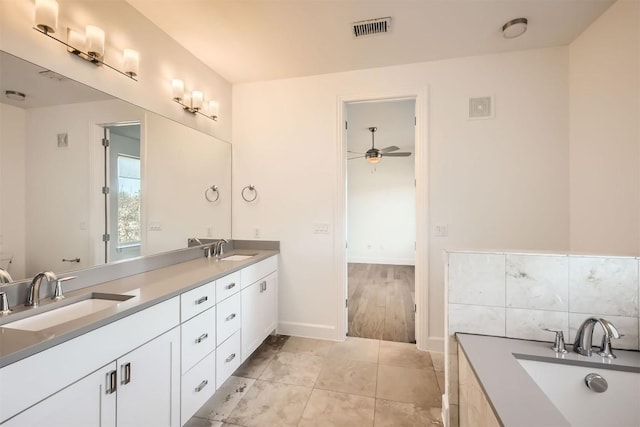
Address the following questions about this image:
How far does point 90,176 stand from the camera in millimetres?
1662

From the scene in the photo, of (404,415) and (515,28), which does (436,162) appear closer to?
(515,28)

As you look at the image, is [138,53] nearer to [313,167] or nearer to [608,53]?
[313,167]

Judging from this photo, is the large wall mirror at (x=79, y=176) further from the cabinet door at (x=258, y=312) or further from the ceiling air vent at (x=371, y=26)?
the ceiling air vent at (x=371, y=26)

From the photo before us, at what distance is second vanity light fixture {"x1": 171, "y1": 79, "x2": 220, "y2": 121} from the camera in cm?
227

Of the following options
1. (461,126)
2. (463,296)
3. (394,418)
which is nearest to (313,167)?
(461,126)

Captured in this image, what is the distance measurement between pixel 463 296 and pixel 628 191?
53.4 inches

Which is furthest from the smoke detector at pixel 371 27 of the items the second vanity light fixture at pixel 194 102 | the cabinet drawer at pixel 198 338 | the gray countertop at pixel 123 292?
the cabinet drawer at pixel 198 338

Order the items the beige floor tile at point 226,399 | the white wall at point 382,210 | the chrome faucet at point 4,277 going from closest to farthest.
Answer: the chrome faucet at point 4,277 → the beige floor tile at point 226,399 → the white wall at point 382,210

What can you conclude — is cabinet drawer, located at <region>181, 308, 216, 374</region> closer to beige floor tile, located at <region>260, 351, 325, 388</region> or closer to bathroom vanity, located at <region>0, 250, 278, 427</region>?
bathroom vanity, located at <region>0, 250, 278, 427</region>

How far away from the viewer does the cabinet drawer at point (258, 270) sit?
2248 millimetres

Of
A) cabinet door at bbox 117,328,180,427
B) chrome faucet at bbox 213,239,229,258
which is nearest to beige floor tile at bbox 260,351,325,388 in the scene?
cabinet door at bbox 117,328,180,427

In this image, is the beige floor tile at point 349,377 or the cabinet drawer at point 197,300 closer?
the cabinet drawer at point 197,300

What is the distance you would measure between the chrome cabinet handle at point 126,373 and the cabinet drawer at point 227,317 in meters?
0.65

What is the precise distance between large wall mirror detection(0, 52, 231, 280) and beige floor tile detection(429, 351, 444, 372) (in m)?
2.38
